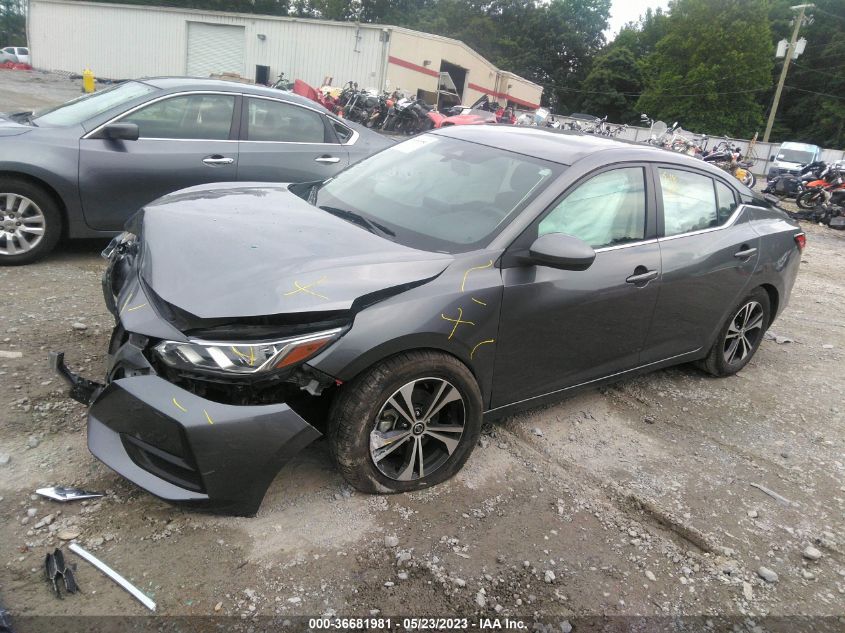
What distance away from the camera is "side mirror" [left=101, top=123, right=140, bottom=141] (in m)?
5.02

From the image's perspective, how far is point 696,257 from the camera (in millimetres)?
3943

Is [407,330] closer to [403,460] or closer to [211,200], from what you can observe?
[403,460]

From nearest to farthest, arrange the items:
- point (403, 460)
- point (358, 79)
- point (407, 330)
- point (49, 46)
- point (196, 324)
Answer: point (196, 324) → point (407, 330) → point (403, 460) → point (358, 79) → point (49, 46)

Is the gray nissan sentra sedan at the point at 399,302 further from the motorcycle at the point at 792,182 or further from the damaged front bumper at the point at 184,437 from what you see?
the motorcycle at the point at 792,182

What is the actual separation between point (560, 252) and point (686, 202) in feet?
5.17

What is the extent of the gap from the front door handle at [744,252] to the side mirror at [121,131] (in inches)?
179

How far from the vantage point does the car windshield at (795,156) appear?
78.3 feet

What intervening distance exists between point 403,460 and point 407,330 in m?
0.66

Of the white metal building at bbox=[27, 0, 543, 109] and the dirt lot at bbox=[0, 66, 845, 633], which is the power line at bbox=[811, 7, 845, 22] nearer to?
the white metal building at bbox=[27, 0, 543, 109]

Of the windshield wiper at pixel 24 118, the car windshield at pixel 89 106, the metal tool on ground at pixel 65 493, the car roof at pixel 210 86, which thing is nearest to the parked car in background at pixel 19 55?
the windshield wiper at pixel 24 118

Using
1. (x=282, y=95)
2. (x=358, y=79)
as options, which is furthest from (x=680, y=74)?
(x=282, y=95)

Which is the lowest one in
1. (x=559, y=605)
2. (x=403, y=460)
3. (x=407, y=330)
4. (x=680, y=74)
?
(x=559, y=605)

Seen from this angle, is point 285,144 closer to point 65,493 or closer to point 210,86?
point 210,86

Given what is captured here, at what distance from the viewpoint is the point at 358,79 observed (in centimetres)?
2953
